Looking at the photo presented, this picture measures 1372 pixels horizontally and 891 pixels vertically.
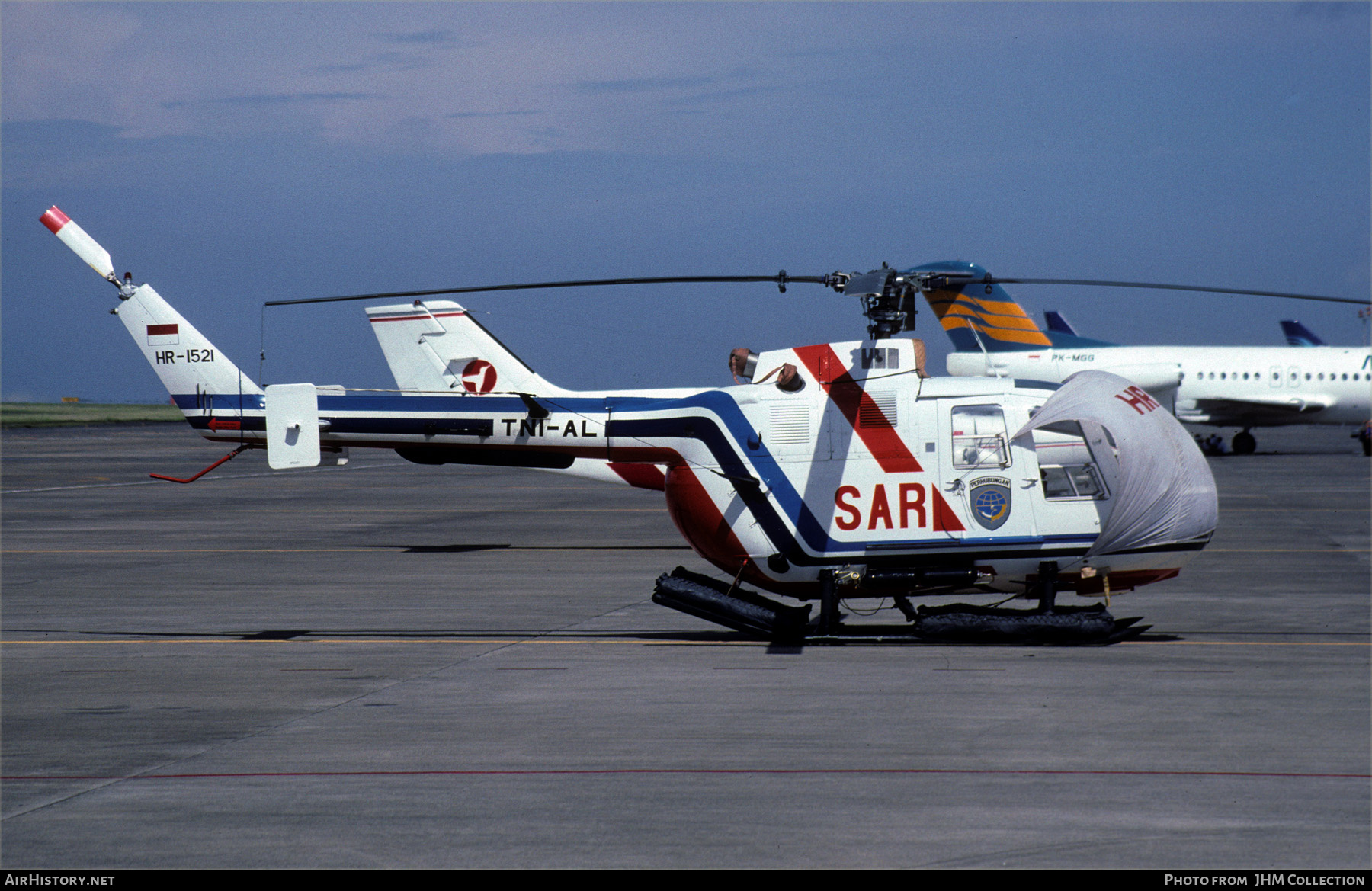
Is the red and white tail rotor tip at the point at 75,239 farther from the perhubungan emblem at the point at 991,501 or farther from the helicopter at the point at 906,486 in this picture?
the perhubungan emblem at the point at 991,501

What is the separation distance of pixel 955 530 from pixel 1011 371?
45879 mm

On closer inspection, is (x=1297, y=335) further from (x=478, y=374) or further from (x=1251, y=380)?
(x=478, y=374)

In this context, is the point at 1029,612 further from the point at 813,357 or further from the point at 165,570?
the point at 165,570

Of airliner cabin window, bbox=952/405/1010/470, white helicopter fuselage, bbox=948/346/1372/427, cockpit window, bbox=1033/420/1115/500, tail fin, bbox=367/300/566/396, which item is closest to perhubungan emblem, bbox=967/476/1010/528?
airliner cabin window, bbox=952/405/1010/470

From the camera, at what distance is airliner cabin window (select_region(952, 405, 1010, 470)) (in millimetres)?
13516

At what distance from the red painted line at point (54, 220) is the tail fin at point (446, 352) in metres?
7.62

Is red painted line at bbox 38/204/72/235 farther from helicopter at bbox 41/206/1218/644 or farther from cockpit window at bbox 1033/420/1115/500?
cockpit window at bbox 1033/420/1115/500

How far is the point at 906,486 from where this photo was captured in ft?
44.4

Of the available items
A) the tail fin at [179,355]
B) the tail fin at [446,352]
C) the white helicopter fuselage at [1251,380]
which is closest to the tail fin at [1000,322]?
the white helicopter fuselage at [1251,380]

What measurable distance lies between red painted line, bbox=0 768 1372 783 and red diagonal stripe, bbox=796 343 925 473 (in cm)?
519

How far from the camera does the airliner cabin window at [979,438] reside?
1352 cm

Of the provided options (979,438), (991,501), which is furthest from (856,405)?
(991,501)

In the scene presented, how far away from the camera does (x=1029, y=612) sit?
43.9 feet
